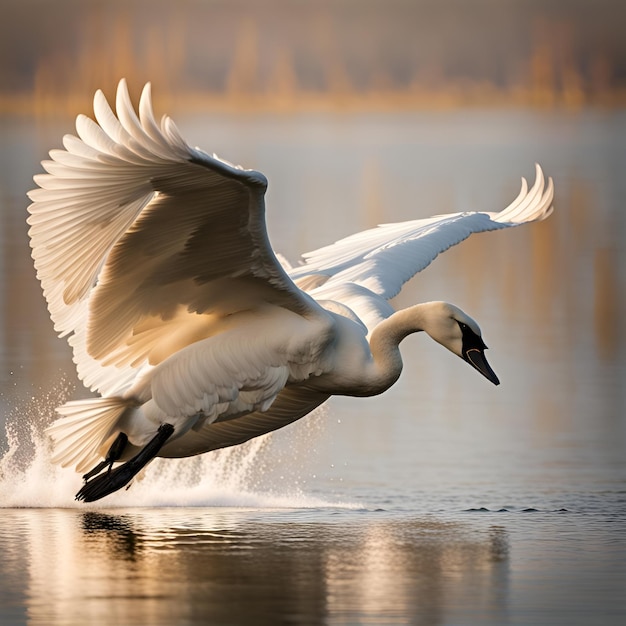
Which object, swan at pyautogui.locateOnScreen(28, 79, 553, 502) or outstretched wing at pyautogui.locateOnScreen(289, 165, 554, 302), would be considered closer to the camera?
swan at pyautogui.locateOnScreen(28, 79, 553, 502)

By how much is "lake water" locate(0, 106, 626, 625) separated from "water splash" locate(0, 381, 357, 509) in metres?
0.02

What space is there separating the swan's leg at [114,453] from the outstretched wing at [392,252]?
5.31 ft

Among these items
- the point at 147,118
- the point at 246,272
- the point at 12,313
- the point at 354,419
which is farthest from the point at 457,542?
the point at 12,313

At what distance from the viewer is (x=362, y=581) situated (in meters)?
9.20

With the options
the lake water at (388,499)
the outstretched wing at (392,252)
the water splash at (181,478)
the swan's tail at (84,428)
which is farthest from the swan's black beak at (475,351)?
the swan's tail at (84,428)

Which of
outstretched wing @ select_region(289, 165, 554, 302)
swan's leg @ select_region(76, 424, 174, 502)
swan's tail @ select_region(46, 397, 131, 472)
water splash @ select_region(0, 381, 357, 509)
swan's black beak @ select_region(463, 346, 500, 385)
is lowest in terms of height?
water splash @ select_region(0, 381, 357, 509)

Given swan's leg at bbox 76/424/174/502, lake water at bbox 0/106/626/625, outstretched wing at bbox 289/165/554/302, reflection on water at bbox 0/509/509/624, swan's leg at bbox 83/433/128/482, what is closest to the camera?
reflection on water at bbox 0/509/509/624

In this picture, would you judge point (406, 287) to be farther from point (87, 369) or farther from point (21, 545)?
point (21, 545)

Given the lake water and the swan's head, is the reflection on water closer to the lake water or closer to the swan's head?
the lake water

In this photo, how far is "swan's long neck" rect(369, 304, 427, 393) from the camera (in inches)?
415

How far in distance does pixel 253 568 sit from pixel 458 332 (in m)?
1.95

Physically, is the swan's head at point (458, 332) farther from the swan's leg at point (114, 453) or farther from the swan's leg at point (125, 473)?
the swan's leg at point (114, 453)

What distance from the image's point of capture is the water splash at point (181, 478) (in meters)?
11.4

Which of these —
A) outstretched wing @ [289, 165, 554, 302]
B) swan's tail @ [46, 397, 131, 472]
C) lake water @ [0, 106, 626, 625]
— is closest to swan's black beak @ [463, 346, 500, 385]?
lake water @ [0, 106, 626, 625]
